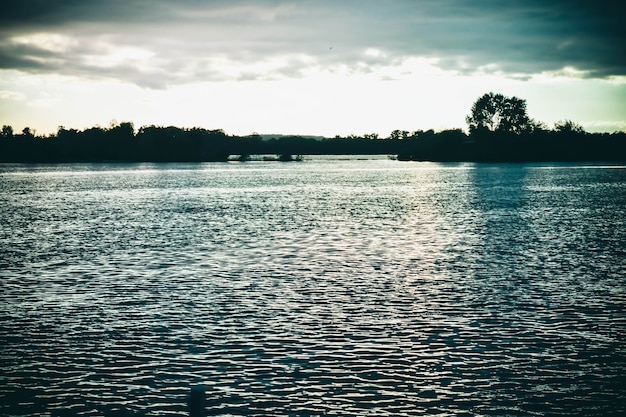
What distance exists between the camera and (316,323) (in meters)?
26.9

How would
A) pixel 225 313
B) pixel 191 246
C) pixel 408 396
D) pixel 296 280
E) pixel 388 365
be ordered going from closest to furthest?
pixel 408 396 < pixel 388 365 < pixel 225 313 < pixel 296 280 < pixel 191 246

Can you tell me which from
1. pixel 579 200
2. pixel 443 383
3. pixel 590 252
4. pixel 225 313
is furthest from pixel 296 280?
pixel 579 200

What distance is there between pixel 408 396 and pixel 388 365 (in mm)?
2726

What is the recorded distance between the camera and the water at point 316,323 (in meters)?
18.8

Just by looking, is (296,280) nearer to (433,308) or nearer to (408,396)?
(433,308)

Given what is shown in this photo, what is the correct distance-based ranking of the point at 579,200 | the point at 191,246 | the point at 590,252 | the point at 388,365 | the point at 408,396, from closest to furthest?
the point at 408,396 < the point at 388,365 < the point at 590,252 < the point at 191,246 < the point at 579,200

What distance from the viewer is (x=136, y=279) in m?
37.3

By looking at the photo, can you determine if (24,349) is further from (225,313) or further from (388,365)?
(388,365)

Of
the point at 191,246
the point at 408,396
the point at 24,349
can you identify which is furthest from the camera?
the point at 191,246

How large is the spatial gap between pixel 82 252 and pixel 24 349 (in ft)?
84.0

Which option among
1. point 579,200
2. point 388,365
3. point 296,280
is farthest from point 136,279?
point 579,200

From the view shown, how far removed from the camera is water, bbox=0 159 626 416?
18.8 meters

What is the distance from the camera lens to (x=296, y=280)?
36500 mm

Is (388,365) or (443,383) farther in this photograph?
(388,365)
